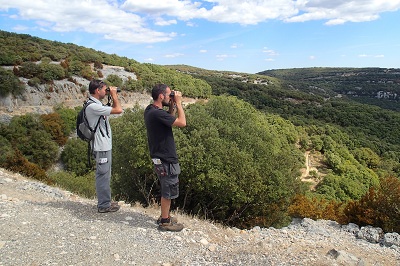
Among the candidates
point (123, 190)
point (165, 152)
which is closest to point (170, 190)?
point (165, 152)

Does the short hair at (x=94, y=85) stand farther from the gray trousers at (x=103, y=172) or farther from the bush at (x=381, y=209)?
the bush at (x=381, y=209)

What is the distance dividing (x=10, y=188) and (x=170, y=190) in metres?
5.25

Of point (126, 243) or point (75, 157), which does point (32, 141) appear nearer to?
point (75, 157)

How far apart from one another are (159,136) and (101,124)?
47.4 inches

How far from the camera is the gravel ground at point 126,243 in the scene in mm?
4625

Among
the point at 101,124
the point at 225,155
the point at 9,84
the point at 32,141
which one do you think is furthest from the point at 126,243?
the point at 9,84

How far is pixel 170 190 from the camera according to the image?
541 cm

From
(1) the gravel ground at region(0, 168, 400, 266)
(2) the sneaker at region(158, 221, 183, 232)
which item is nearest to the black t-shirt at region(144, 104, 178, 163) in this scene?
(2) the sneaker at region(158, 221, 183, 232)

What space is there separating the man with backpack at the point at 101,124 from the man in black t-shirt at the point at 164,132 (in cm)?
71

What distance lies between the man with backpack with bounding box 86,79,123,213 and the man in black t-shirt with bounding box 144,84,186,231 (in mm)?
715

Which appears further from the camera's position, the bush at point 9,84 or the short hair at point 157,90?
the bush at point 9,84

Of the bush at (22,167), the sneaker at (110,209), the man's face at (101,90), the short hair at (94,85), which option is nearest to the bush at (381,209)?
the sneaker at (110,209)

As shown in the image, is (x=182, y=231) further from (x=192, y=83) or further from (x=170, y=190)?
(x=192, y=83)

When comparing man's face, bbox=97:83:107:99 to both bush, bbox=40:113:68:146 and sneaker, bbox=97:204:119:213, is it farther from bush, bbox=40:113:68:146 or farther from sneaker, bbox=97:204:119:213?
bush, bbox=40:113:68:146
